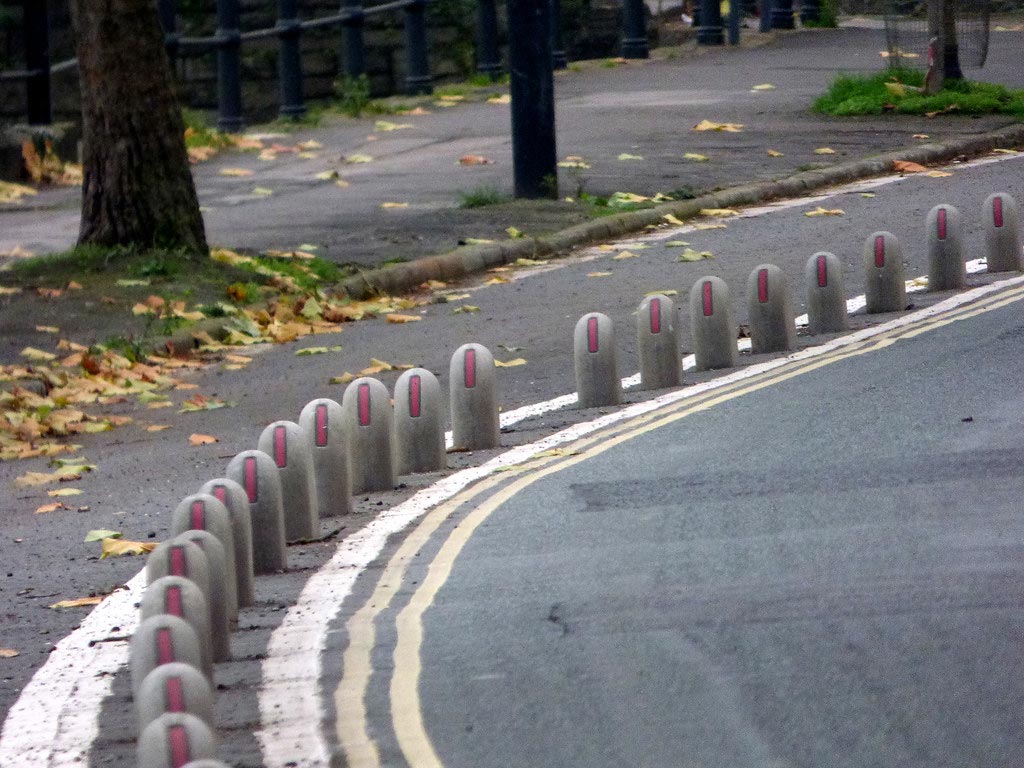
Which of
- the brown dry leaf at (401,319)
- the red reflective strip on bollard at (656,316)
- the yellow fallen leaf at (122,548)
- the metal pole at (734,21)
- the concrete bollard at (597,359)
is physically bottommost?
the yellow fallen leaf at (122,548)

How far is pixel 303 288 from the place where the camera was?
12.4m

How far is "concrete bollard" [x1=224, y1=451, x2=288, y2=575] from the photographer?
6.49 metres

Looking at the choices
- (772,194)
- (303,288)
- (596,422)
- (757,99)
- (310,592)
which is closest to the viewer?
(310,592)

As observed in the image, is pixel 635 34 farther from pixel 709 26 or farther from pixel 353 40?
pixel 353 40

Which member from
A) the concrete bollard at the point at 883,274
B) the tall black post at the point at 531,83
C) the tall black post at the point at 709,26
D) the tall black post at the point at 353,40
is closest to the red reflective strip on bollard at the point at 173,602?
the concrete bollard at the point at 883,274

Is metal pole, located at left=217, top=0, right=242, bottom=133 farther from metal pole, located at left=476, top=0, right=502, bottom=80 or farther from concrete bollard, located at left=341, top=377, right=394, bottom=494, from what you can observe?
concrete bollard, located at left=341, top=377, right=394, bottom=494

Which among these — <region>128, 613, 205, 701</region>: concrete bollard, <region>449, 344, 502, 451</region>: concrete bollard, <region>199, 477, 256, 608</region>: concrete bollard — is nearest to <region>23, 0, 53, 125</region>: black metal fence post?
<region>449, 344, 502, 451</region>: concrete bollard

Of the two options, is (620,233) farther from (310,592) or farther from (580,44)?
(580,44)

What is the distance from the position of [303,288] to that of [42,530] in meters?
4.98

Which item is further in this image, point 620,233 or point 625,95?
point 625,95

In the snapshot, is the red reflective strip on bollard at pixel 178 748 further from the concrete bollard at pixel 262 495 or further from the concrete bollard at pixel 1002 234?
the concrete bollard at pixel 1002 234

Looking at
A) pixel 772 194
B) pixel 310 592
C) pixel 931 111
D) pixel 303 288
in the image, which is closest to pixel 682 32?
pixel 931 111

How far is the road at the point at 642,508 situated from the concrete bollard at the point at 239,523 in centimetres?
11

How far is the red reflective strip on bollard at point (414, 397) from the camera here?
7914mm
